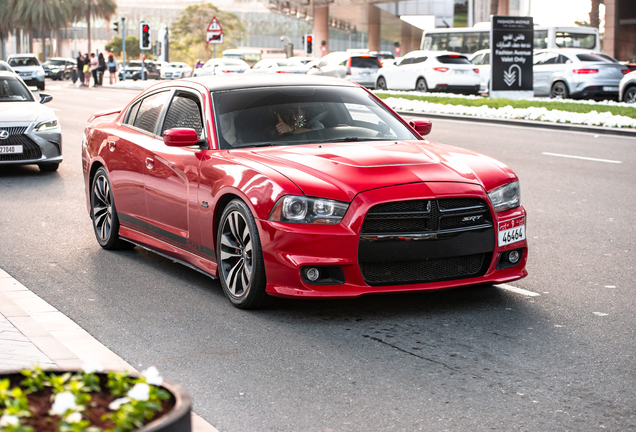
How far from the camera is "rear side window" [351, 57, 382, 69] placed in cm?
3684

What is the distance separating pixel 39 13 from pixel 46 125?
86349 millimetres

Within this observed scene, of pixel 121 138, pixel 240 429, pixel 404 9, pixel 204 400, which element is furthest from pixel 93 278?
pixel 404 9

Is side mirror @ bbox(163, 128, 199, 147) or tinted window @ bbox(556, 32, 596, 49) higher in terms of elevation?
tinted window @ bbox(556, 32, 596, 49)

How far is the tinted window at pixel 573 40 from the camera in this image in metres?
36.2

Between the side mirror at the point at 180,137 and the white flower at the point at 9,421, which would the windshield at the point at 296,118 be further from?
the white flower at the point at 9,421

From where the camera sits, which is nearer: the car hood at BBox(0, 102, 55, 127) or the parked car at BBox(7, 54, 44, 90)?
the car hood at BBox(0, 102, 55, 127)

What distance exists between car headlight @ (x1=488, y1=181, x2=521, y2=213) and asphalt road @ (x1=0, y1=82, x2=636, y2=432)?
63 cm

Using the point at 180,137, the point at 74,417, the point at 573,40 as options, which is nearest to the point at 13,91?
the point at 180,137

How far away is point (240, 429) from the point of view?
3.77m

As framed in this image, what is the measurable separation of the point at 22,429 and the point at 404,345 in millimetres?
3059

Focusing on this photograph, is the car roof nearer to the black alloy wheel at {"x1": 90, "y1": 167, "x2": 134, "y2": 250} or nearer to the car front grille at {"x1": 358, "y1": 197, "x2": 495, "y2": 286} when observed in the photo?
the black alloy wheel at {"x1": 90, "y1": 167, "x2": 134, "y2": 250}

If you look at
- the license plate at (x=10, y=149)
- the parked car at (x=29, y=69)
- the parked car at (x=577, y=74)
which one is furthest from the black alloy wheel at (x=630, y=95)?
the parked car at (x=29, y=69)

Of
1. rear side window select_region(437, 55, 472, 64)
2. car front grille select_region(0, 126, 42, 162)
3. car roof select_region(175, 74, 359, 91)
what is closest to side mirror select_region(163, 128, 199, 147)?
car roof select_region(175, 74, 359, 91)

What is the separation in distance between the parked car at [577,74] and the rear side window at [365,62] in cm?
884
